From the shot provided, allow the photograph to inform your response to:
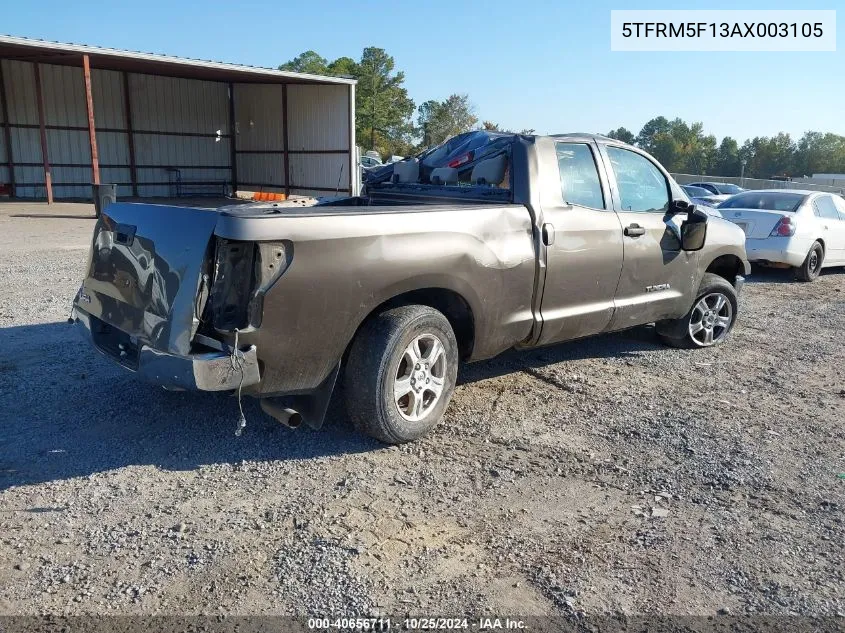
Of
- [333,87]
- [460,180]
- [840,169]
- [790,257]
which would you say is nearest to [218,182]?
[333,87]

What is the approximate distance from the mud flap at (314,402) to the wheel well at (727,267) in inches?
172

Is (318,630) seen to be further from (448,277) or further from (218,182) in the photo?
(218,182)

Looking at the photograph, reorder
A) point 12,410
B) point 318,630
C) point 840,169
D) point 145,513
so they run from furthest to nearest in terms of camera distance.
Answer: point 840,169 < point 12,410 < point 145,513 < point 318,630

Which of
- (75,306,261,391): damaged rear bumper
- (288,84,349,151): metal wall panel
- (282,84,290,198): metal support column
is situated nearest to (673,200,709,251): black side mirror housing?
(75,306,261,391): damaged rear bumper

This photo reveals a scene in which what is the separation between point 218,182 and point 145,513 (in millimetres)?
28430

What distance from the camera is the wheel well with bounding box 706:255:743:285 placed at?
22.5 ft

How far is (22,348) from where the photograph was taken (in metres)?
6.02

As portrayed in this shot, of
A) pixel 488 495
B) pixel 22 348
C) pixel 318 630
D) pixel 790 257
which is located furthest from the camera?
pixel 790 257

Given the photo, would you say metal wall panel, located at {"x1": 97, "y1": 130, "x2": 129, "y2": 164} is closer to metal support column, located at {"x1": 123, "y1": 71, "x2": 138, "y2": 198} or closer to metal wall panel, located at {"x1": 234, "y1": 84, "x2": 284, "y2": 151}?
metal support column, located at {"x1": 123, "y1": 71, "x2": 138, "y2": 198}

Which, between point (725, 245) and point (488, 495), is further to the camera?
point (725, 245)

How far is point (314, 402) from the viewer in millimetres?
4082

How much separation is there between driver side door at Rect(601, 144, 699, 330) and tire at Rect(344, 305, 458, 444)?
73.0 inches

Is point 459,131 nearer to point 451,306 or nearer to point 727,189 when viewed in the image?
point 727,189

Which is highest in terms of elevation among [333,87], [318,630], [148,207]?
[333,87]
